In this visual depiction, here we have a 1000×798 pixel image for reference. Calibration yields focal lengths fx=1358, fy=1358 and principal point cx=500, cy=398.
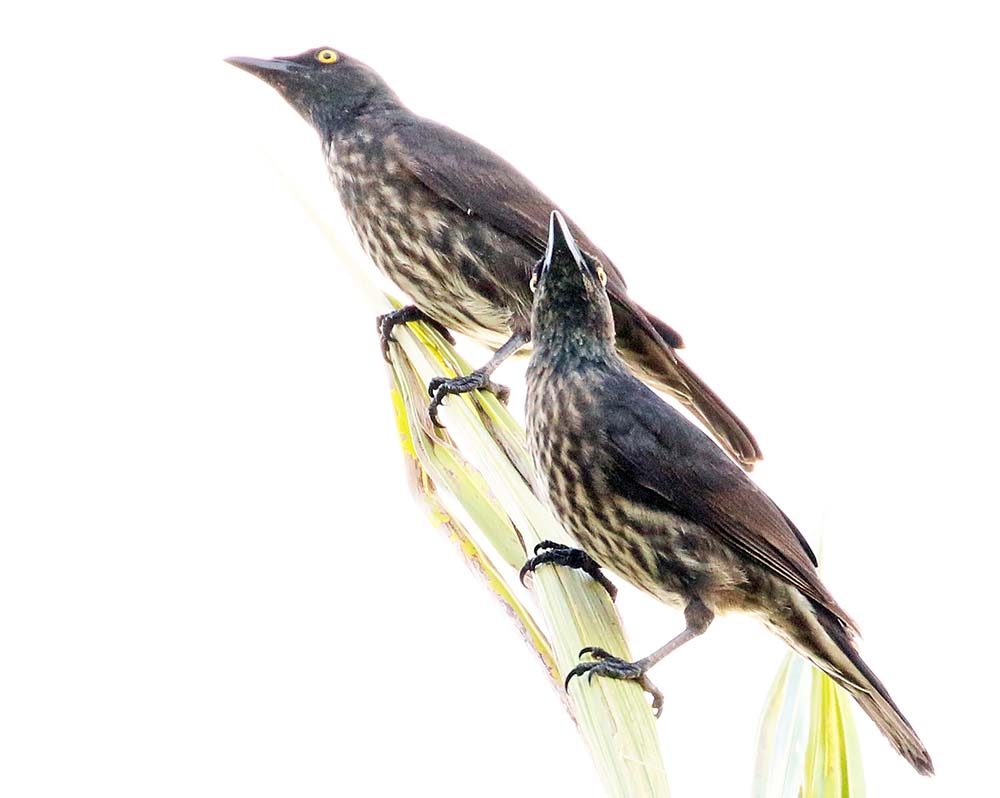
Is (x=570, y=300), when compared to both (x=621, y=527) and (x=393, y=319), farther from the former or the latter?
(x=621, y=527)

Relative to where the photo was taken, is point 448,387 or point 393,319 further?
point 393,319

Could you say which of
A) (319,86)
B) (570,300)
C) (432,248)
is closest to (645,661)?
(570,300)

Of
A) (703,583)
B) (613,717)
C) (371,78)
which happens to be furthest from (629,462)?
(371,78)

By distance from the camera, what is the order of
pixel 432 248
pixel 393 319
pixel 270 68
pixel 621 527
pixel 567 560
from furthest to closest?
pixel 270 68 → pixel 432 248 → pixel 393 319 → pixel 621 527 → pixel 567 560

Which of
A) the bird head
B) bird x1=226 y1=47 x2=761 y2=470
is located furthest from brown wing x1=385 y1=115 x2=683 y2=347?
the bird head

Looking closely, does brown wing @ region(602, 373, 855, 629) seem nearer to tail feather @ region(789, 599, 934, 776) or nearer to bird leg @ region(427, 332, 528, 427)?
tail feather @ region(789, 599, 934, 776)

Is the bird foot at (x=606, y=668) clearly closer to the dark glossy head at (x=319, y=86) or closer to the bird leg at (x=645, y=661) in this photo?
the bird leg at (x=645, y=661)

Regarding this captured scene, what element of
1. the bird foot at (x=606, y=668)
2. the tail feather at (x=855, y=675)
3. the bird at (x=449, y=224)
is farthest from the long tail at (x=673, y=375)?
the bird foot at (x=606, y=668)
